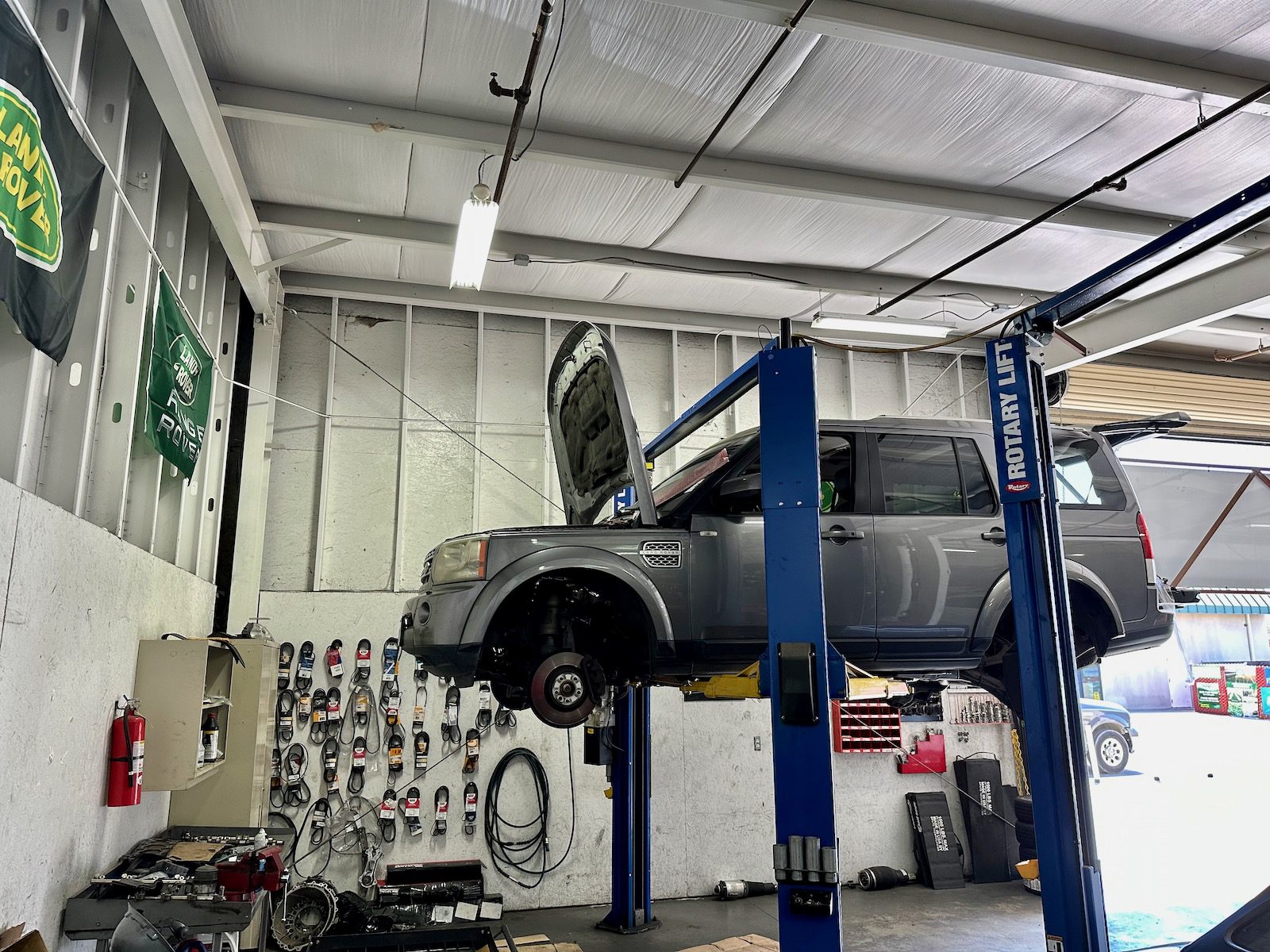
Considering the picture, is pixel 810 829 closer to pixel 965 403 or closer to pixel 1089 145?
pixel 1089 145

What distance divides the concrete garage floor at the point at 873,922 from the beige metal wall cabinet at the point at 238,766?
95.7 inches

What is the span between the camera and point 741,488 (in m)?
3.95

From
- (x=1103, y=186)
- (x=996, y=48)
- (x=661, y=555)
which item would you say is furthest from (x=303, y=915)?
(x=1103, y=186)

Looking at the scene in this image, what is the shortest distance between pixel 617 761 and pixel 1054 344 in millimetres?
6240

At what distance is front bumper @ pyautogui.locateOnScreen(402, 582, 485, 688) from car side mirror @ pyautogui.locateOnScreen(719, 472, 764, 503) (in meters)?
1.22

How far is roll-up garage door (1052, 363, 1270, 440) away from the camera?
9.50 metres

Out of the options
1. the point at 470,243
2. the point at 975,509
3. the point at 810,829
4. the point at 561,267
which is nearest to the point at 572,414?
the point at 470,243

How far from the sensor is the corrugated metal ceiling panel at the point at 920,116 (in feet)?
16.3

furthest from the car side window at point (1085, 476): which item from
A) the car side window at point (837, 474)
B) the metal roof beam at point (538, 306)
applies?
the metal roof beam at point (538, 306)

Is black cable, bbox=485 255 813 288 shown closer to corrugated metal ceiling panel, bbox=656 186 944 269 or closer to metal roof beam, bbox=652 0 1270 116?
corrugated metal ceiling panel, bbox=656 186 944 269

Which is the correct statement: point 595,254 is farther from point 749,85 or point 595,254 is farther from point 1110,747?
point 1110,747

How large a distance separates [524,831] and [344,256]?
517cm

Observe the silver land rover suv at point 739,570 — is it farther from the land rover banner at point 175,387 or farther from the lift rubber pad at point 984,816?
the lift rubber pad at point 984,816

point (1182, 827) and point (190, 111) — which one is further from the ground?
point (190, 111)
